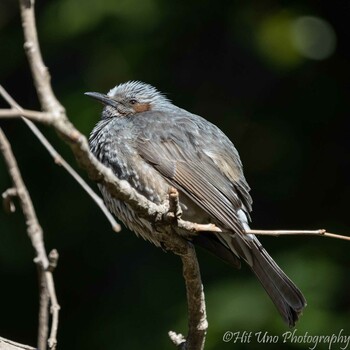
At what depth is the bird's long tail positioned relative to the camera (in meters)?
5.04

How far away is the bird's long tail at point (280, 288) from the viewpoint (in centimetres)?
504

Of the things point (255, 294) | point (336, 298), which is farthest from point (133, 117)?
point (336, 298)

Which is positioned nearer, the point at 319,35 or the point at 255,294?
the point at 255,294

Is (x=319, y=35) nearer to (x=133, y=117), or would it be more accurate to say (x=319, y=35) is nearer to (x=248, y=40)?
(x=248, y=40)

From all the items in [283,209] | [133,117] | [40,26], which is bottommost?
[283,209]

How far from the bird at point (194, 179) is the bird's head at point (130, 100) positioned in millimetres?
202

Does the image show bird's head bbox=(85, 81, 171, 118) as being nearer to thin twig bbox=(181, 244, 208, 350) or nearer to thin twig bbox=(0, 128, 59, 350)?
thin twig bbox=(181, 244, 208, 350)

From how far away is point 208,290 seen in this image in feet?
22.6

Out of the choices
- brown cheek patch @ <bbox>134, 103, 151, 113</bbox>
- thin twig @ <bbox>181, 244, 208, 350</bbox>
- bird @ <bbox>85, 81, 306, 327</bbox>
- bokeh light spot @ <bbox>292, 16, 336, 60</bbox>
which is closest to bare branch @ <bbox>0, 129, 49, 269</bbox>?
thin twig @ <bbox>181, 244, 208, 350</bbox>

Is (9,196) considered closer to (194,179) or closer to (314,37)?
(194,179)

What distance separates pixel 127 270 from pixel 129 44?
2048 mm

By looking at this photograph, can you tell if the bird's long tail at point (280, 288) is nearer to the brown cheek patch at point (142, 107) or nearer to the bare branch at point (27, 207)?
the brown cheek patch at point (142, 107)

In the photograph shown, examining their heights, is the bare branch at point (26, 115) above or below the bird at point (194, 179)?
above

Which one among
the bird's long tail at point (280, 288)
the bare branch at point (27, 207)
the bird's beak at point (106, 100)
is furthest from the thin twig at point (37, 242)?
the bird's beak at point (106, 100)
